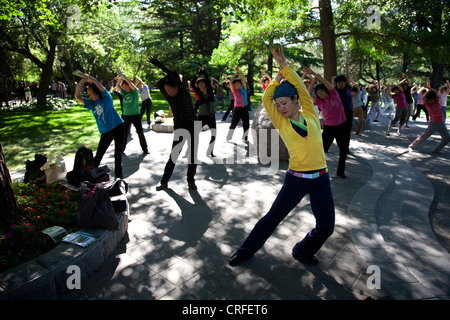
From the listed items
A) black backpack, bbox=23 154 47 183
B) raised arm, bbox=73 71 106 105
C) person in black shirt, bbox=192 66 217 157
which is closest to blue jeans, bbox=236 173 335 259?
raised arm, bbox=73 71 106 105

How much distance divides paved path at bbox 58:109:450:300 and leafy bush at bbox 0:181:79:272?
0.68 meters

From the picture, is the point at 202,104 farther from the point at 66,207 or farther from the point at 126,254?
the point at 126,254

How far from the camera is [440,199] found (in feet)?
17.4

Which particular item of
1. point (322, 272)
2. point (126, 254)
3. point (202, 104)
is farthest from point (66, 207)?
point (202, 104)

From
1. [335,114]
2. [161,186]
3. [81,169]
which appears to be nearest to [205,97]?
[161,186]

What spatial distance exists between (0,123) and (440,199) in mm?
16395

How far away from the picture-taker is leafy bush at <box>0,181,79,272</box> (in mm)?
3195

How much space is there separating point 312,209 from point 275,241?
3.07 feet

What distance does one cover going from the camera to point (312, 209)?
3.14 metres

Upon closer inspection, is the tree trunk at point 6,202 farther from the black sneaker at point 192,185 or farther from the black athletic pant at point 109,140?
the black sneaker at point 192,185

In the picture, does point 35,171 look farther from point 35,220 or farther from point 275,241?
point 275,241

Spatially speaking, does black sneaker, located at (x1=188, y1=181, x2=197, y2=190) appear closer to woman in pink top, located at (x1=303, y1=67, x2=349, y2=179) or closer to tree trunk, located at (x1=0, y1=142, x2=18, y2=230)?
tree trunk, located at (x1=0, y1=142, x2=18, y2=230)

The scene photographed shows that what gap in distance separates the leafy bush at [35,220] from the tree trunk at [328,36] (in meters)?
10.4
